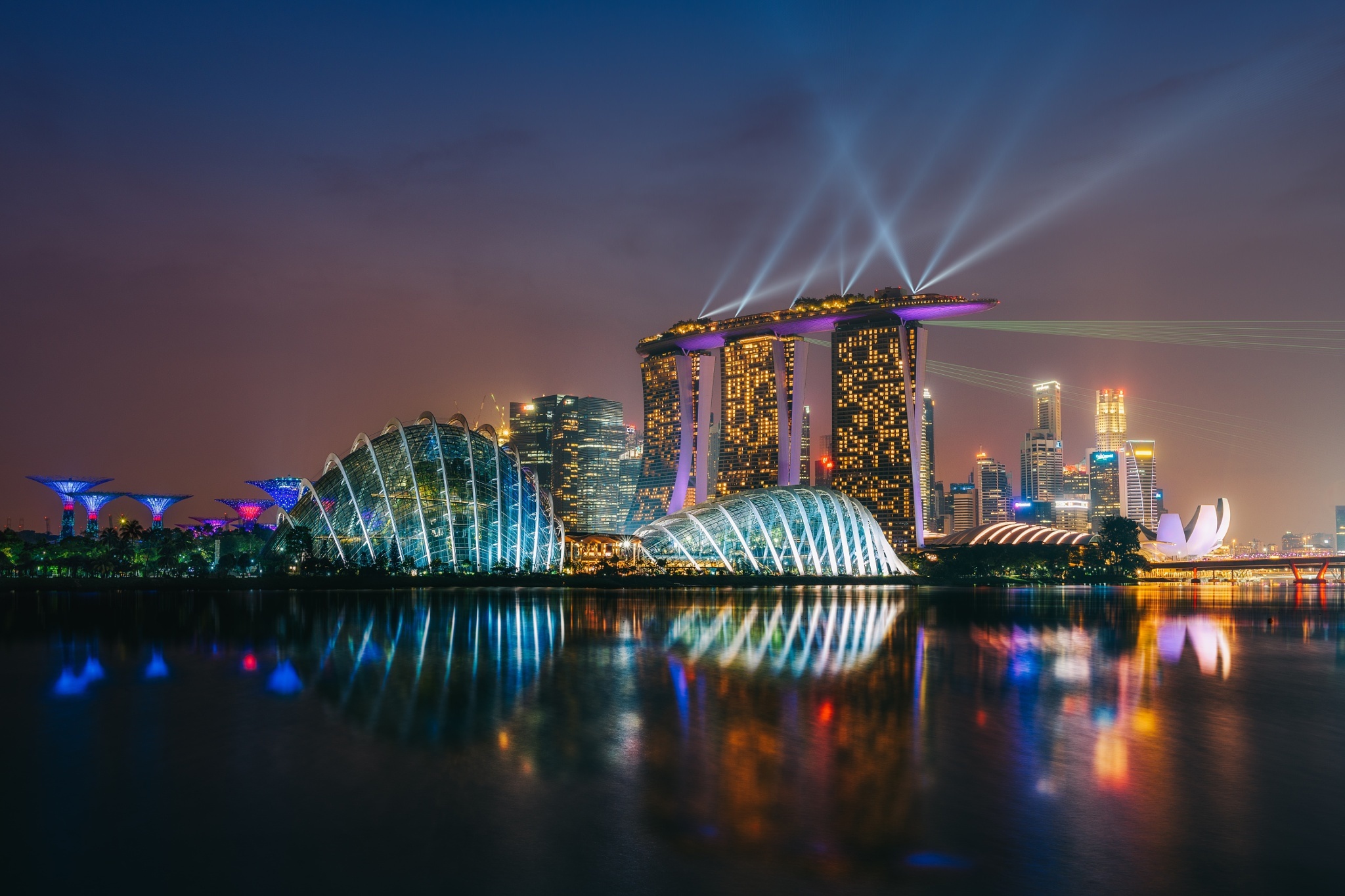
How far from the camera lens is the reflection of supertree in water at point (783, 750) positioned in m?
13.4

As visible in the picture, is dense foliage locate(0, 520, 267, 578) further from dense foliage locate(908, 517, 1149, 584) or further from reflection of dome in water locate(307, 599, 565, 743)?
dense foliage locate(908, 517, 1149, 584)

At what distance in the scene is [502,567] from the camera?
289 ft

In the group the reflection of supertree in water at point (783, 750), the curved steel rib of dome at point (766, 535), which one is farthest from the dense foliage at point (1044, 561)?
the reflection of supertree in water at point (783, 750)

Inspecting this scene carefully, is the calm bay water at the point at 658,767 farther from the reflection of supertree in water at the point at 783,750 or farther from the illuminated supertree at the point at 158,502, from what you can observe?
the illuminated supertree at the point at 158,502

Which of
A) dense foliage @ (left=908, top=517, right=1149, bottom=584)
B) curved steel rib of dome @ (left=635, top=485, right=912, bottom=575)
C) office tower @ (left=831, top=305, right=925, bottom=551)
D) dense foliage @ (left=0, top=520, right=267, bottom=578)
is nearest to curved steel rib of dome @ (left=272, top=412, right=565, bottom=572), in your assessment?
curved steel rib of dome @ (left=635, top=485, right=912, bottom=575)

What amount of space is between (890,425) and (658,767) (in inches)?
7286

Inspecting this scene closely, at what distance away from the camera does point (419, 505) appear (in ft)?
277

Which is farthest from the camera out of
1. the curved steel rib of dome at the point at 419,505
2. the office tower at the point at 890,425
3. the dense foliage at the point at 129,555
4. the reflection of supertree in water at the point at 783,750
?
the office tower at the point at 890,425

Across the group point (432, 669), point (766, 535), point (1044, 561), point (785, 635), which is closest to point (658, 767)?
point (432, 669)

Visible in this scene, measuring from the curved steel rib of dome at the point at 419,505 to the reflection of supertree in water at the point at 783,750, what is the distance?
5243 cm

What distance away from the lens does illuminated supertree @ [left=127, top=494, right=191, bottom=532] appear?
186875mm

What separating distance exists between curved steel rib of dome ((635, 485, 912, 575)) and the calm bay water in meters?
63.9

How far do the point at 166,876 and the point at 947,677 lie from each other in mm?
23687

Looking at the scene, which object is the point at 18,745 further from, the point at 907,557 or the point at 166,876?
the point at 907,557
